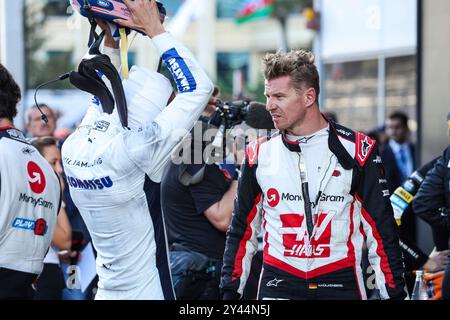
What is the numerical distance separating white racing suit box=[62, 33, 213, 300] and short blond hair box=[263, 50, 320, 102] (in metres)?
0.57

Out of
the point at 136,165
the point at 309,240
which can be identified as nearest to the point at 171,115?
the point at 136,165

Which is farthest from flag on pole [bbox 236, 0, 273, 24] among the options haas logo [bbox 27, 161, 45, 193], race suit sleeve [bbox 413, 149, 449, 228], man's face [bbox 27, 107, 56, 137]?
haas logo [bbox 27, 161, 45, 193]

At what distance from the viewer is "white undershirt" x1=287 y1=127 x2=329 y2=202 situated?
12.4 feet

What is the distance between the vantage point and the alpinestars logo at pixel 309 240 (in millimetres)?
3752

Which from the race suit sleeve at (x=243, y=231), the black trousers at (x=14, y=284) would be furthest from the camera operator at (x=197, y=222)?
the black trousers at (x=14, y=284)

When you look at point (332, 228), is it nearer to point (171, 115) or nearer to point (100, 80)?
point (171, 115)

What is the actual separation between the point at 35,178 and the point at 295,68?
138cm

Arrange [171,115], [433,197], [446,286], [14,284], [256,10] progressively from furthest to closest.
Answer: [256,10], [433,197], [446,286], [14,284], [171,115]

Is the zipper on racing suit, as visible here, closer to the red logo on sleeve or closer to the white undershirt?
the white undershirt

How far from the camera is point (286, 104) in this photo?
152 inches

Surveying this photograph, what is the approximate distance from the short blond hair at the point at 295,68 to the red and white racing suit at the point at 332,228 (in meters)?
0.25

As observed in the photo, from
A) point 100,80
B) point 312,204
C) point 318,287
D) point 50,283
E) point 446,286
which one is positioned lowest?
point 50,283
